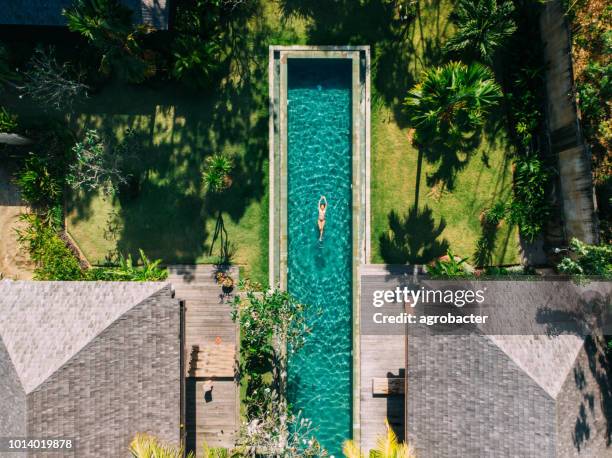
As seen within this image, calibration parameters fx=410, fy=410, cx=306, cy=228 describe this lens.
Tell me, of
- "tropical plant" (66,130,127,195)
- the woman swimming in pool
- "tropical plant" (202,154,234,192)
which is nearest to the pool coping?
the woman swimming in pool

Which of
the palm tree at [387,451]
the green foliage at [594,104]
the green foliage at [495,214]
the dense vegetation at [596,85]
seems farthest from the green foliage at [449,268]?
the green foliage at [594,104]

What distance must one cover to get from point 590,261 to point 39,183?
22373 mm

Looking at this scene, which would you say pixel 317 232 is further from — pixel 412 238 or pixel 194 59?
pixel 194 59

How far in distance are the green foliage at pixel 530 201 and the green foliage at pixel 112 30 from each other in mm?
16308

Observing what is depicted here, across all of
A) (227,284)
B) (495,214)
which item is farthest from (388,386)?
(495,214)

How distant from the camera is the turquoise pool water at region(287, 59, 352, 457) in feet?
59.7

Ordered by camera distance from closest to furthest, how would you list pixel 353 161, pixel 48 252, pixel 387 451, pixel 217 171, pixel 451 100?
pixel 387 451
pixel 451 100
pixel 217 171
pixel 48 252
pixel 353 161

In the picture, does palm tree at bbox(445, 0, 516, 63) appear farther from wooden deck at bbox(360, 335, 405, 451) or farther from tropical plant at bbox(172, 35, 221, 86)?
wooden deck at bbox(360, 335, 405, 451)

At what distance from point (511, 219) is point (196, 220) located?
1379 cm

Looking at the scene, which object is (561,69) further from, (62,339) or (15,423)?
(15,423)

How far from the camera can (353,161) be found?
1788 centimetres

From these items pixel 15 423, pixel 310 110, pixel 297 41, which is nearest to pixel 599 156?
pixel 310 110

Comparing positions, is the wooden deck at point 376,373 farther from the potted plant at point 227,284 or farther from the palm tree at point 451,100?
the palm tree at point 451,100

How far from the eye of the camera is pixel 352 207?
18016mm
